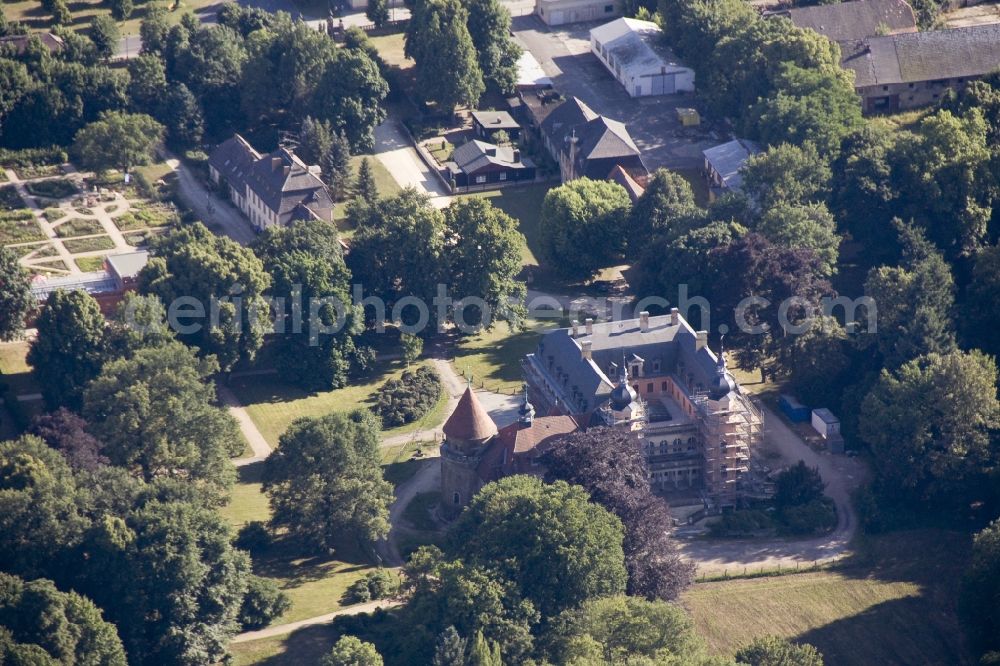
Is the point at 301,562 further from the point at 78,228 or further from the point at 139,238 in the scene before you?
the point at 78,228

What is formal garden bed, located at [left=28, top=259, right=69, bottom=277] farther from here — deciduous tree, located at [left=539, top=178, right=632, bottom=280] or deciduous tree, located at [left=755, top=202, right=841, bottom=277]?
deciduous tree, located at [left=755, top=202, right=841, bottom=277]

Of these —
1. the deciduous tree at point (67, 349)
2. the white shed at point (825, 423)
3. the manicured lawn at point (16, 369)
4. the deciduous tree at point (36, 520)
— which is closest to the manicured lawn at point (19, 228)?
the manicured lawn at point (16, 369)

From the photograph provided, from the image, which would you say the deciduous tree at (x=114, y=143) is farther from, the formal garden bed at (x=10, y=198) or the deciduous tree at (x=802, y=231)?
the deciduous tree at (x=802, y=231)

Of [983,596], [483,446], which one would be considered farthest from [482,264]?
[983,596]

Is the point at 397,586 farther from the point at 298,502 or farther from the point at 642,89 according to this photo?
the point at 642,89

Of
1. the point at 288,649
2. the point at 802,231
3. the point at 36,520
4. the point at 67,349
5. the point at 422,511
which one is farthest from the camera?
the point at 802,231

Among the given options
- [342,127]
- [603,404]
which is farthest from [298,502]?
[342,127]

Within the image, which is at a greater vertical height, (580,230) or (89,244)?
(580,230)
